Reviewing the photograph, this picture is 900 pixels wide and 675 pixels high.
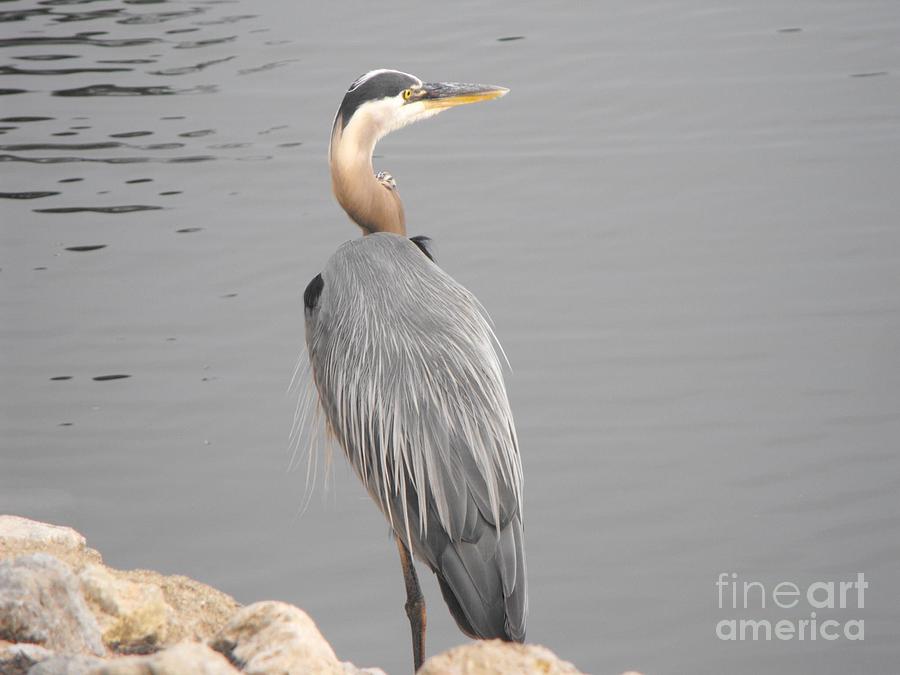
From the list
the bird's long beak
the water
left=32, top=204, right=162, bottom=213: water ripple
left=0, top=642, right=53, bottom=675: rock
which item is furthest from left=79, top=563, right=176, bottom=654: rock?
left=32, top=204, right=162, bottom=213: water ripple

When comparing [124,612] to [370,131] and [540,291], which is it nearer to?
[370,131]

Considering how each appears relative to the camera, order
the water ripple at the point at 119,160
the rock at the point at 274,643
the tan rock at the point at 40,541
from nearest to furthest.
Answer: the rock at the point at 274,643, the tan rock at the point at 40,541, the water ripple at the point at 119,160

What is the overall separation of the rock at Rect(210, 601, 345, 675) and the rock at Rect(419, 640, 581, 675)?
1.45 ft

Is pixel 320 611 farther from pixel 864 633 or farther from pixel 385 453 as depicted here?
pixel 864 633

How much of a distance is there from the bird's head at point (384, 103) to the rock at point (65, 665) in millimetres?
2274

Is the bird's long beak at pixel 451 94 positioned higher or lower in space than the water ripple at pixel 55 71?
higher

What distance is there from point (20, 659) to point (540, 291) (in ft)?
14.1

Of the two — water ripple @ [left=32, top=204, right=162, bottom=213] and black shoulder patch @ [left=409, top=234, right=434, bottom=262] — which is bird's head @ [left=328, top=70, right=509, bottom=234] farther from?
water ripple @ [left=32, top=204, right=162, bottom=213]

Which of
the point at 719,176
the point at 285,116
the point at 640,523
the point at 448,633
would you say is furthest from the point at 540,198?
the point at 448,633

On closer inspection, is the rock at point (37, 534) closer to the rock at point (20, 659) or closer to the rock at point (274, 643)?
the rock at point (274, 643)

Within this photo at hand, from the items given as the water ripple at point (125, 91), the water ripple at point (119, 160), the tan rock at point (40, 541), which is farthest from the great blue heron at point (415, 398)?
the water ripple at point (125, 91)

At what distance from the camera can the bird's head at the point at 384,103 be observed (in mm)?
4281

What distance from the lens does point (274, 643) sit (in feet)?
9.11

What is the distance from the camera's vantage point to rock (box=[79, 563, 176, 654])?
3049 mm
